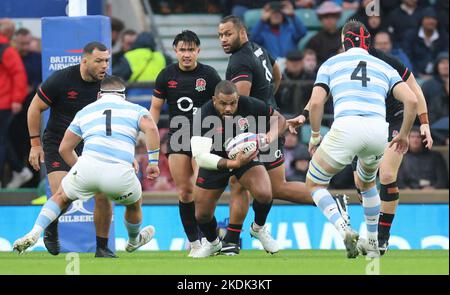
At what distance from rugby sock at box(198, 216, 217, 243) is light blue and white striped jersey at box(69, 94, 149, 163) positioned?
4.81 feet

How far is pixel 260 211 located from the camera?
583 inches

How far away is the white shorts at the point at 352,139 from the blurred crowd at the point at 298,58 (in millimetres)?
5960

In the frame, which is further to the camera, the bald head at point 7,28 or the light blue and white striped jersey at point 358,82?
the bald head at point 7,28

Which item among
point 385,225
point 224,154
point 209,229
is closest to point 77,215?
point 209,229

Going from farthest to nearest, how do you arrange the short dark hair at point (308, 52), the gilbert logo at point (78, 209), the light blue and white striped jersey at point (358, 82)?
the short dark hair at point (308, 52) < the gilbert logo at point (78, 209) < the light blue and white striped jersey at point (358, 82)

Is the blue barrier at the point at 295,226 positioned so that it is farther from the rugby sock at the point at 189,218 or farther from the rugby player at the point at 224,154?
the rugby player at the point at 224,154

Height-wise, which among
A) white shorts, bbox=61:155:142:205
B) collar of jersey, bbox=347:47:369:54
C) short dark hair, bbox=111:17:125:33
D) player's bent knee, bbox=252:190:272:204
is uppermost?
short dark hair, bbox=111:17:125:33

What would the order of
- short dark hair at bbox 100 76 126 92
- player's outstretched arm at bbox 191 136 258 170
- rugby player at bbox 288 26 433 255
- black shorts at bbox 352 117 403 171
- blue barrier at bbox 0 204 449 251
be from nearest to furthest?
short dark hair at bbox 100 76 126 92 < player's outstretched arm at bbox 191 136 258 170 < rugby player at bbox 288 26 433 255 < black shorts at bbox 352 117 403 171 < blue barrier at bbox 0 204 449 251

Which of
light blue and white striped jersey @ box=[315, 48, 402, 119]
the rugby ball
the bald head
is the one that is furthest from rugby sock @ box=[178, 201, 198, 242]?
the bald head

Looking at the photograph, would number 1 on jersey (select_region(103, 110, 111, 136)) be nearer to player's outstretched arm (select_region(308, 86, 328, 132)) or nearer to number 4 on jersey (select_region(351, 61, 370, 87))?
player's outstretched arm (select_region(308, 86, 328, 132))

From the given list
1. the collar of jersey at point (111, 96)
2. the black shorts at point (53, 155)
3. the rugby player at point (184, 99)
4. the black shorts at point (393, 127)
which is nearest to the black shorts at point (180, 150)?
the rugby player at point (184, 99)

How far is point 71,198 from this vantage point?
13.8m

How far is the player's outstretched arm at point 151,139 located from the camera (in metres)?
13.7

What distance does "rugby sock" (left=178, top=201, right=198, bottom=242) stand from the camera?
49.6 feet
